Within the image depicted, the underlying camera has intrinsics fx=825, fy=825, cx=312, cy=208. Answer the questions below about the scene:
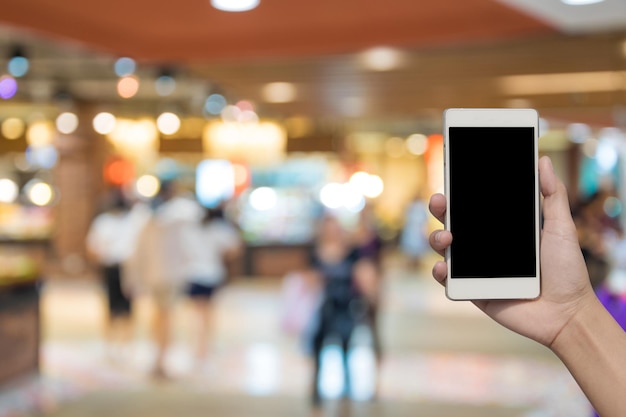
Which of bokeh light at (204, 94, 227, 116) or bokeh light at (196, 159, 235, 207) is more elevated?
bokeh light at (204, 94, 227, 116)

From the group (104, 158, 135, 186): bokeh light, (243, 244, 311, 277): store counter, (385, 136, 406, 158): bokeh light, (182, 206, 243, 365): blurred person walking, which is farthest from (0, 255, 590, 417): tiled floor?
(385, 136, 406, 158): bokeh light

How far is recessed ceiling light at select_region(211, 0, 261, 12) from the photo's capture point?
4496 millimetres

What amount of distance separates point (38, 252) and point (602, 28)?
1316 cm

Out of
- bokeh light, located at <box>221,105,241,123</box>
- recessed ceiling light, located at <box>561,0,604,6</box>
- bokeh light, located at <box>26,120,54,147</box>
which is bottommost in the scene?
recessed ceiling light, located at <box>561,0,604,6</box>

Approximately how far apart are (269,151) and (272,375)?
635 cm

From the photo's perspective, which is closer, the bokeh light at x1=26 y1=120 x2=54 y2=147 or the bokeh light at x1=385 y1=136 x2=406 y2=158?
the bokeh light at x1=26 y1=120 x2=54 y2=147

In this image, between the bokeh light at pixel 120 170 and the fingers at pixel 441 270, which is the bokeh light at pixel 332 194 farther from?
the fingers at pixel 441 270

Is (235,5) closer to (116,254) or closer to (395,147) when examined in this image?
(116,254)

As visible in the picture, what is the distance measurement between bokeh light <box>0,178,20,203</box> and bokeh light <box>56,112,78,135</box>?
487 cm

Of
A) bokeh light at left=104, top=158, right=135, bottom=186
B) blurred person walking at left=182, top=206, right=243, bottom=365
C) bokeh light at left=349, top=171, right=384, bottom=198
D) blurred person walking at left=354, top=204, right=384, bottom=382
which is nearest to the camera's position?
blurred person walking at left=354, top=204, right=384, bottom=382

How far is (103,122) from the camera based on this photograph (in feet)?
49.5

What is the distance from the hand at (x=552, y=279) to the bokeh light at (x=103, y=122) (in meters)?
13.9

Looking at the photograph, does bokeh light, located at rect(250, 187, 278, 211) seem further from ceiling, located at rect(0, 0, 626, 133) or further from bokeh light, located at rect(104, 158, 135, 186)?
ceiling, located at rect(0, 0, 626, 133)

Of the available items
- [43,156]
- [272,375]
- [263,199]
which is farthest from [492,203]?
[43,156]
